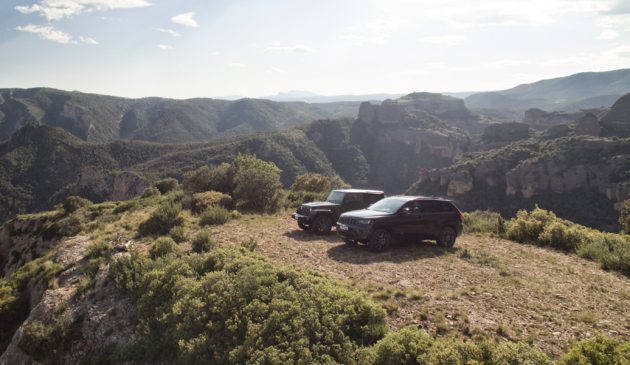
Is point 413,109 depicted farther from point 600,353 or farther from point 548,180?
point 600,353

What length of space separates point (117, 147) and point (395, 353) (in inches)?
3838

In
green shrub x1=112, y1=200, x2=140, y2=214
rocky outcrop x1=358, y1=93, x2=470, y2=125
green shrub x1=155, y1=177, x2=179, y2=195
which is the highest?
rocky outcrop x1=358, y1=93, x2=470, y2=125

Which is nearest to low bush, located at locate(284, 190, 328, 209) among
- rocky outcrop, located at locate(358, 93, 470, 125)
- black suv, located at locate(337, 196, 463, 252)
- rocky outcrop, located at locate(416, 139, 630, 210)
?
black suv, located at locate(337, 196, 463, 252)

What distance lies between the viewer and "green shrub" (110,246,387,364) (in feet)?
12.3

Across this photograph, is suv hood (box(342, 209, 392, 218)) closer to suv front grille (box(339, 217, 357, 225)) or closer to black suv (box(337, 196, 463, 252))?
black suv (box(337, 196, 463, 252))

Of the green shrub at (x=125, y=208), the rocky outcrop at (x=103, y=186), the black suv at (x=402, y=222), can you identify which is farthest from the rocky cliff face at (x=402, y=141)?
the black suv at (x=402, y=222)

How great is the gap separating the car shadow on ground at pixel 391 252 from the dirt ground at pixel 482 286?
3cm

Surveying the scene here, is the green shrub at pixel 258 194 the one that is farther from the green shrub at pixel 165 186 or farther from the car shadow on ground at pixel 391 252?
the green shrub at pixel 165 186

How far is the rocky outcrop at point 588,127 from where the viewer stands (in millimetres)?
60156

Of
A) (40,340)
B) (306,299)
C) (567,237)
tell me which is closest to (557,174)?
(567,237)

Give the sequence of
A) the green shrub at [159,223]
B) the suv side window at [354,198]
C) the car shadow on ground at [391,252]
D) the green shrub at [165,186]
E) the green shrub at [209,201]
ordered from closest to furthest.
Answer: the car shadow on ground at [391,252] < the green shrub at [159,223] < the suv side window at [354,198] < the green shrub at [209,201] < the green shrub at [165,186]

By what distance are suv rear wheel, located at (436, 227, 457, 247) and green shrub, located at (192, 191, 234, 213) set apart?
9955 mm

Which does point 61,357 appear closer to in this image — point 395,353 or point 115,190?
point 395,353

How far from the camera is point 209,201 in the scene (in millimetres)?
14055
